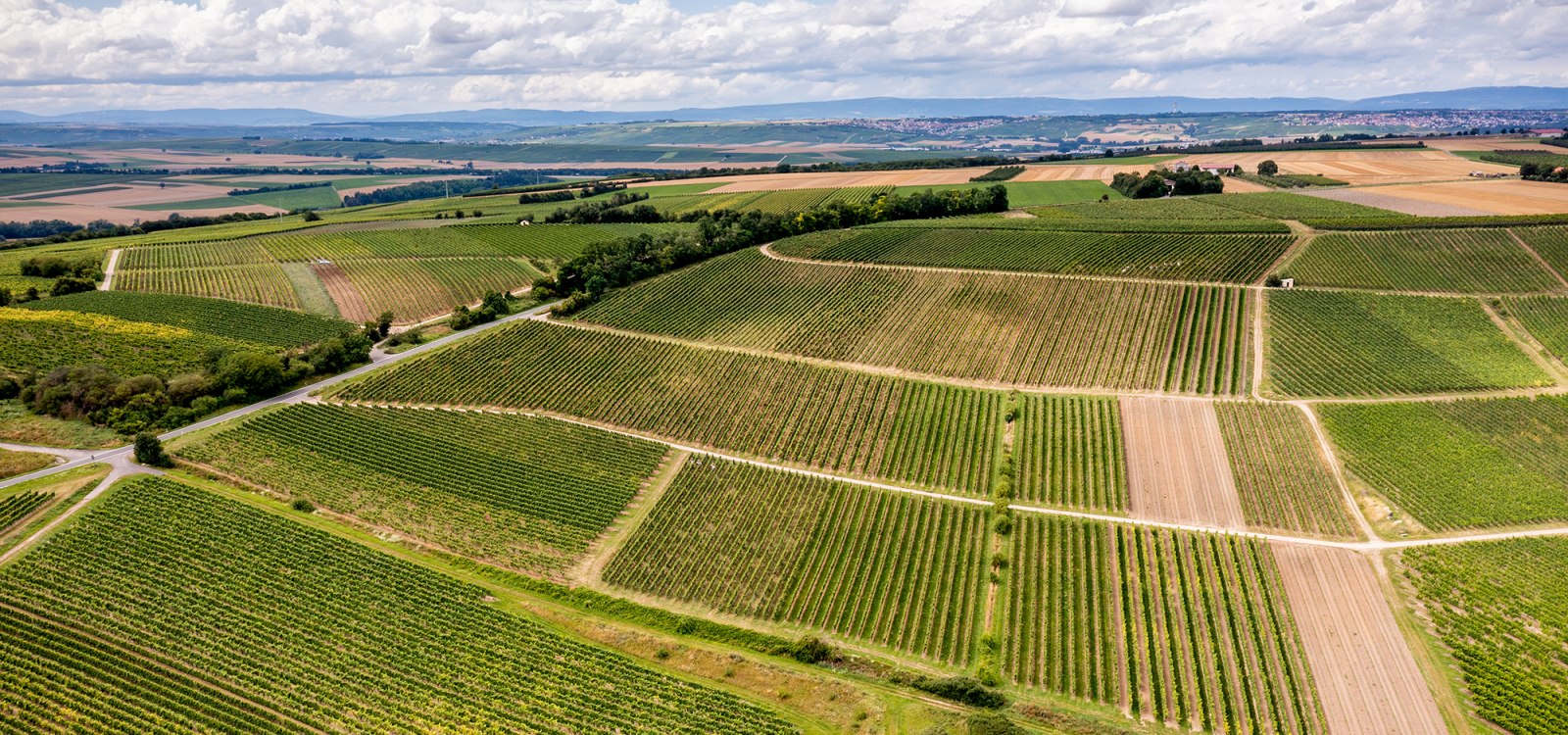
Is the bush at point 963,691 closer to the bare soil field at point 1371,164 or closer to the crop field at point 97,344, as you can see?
the crop field at point 97,344

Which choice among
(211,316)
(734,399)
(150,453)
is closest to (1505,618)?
(734,399)

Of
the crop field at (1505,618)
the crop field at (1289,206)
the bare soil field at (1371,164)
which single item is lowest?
the crop field at (1505,618)

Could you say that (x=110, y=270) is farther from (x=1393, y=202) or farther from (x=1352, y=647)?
(x=1393, y=202)

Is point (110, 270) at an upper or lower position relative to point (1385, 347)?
upper

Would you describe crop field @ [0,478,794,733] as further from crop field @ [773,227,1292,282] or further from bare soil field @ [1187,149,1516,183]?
bare soil field @ [1187,149,1516,183]

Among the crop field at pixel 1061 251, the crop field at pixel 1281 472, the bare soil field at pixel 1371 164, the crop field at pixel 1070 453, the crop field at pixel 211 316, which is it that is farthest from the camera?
the bare soil field at pixel 1371 164

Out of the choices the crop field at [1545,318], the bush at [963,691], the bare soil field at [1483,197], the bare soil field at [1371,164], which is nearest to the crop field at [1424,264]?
the crop field at [1545,318]
